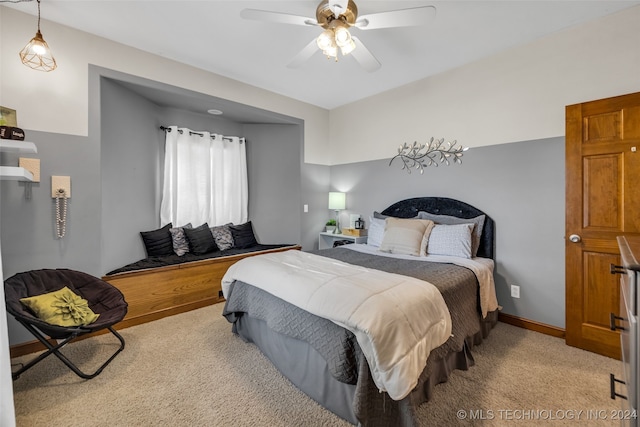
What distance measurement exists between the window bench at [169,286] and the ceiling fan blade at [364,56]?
2645 mm

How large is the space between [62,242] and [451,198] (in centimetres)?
390

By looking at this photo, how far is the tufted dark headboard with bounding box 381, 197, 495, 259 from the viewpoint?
2850 millimetres

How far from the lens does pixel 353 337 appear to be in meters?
1.44

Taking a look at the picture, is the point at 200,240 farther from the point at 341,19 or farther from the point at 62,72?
the point at 341,19

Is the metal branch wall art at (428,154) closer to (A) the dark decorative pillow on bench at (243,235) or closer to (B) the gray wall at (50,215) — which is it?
(A) the dark decorative pillow on bench at (243,235)

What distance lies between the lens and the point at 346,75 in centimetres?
335

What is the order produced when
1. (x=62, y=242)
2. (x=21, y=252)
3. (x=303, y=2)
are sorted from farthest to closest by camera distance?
(x=62, y=242) < (x=21, y=252) < (x=303, y=2)

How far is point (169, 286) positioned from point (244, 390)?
167 cm

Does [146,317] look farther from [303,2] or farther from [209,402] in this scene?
[303,2]

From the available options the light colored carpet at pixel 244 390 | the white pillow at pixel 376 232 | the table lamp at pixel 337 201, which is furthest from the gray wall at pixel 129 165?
the white pillow at pixel 376 232

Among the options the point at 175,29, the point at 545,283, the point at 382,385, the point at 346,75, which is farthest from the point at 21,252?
the point at 545,283

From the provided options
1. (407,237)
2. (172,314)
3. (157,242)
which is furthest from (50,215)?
(407,237)

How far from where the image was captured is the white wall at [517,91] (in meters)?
2.23

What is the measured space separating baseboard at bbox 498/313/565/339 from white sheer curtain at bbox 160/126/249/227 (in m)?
3.60
